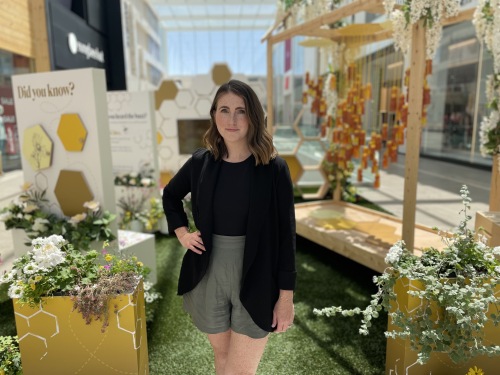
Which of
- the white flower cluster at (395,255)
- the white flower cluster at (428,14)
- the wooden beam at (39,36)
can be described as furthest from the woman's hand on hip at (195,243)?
the wooden beam at (39,36)

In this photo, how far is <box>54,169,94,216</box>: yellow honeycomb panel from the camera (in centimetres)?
281

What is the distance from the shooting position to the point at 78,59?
7082 mm

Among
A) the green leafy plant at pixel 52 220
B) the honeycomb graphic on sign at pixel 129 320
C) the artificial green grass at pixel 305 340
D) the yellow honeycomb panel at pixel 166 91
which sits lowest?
the artificial green grass at pixel 305 340

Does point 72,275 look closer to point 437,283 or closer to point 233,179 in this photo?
point 233,179

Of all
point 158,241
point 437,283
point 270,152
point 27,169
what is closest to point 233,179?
point 270,152

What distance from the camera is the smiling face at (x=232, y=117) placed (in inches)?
55.6

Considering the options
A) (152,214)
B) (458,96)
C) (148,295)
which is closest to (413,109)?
(148,295)

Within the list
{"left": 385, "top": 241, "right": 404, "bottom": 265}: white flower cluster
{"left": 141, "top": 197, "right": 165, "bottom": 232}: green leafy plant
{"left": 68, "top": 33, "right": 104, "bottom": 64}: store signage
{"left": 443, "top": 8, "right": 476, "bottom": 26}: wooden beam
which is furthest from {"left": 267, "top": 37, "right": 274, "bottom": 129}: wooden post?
{"left": 68, "top": 33, "right": 104, "bottom": 64}: store signage

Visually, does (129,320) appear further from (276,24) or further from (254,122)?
(276,24)

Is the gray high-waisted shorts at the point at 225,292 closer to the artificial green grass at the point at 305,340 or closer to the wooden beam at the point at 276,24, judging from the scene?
the artificial green grass at the point at 305,340

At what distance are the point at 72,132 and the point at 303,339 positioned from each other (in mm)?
2113

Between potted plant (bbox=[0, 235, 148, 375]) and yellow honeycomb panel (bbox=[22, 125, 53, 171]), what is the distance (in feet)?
4.34

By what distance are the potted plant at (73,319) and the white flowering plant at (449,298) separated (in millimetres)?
849

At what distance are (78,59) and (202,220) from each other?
267 inches
